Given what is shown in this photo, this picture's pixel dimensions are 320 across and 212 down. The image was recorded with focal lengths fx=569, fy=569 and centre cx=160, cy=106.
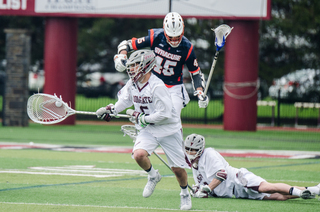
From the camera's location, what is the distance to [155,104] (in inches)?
254

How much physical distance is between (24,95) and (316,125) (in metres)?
11.6

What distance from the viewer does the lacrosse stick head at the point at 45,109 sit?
7262 mm

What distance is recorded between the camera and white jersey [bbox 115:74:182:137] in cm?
640

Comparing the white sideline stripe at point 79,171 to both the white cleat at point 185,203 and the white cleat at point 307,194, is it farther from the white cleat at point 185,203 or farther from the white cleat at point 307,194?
the white cleat at point 307,194

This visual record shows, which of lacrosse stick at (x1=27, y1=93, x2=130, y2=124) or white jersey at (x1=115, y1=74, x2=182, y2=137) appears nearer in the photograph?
white jersey at (x1=115, y1=74, x2=182, y2=137)

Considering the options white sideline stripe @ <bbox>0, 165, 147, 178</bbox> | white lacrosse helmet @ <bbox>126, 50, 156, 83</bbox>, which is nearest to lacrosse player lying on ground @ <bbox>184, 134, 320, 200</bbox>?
white lacrosse helmet @ <bbox>126, 50, 156, 83</bbox>

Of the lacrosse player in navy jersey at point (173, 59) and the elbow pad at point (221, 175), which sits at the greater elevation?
the lacrosse player in navy jersey at point (173, 59)

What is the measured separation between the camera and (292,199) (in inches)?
291

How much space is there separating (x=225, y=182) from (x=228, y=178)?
0.13m

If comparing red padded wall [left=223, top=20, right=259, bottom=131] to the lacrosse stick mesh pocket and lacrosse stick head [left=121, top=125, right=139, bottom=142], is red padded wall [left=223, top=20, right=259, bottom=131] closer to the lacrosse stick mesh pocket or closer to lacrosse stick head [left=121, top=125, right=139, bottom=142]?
lacrosse stick head [left=121, top=125, right=139, bottom=142]

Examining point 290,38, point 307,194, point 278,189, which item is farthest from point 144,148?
point 290,38

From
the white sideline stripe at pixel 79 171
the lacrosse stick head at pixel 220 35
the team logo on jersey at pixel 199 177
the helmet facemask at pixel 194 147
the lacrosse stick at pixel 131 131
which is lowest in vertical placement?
the white sideline stripe at pixel 79 171

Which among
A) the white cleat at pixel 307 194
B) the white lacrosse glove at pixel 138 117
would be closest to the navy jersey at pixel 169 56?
the white lacrosse glove at pixel 138 117

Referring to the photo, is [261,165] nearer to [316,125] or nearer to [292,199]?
[292,199]
